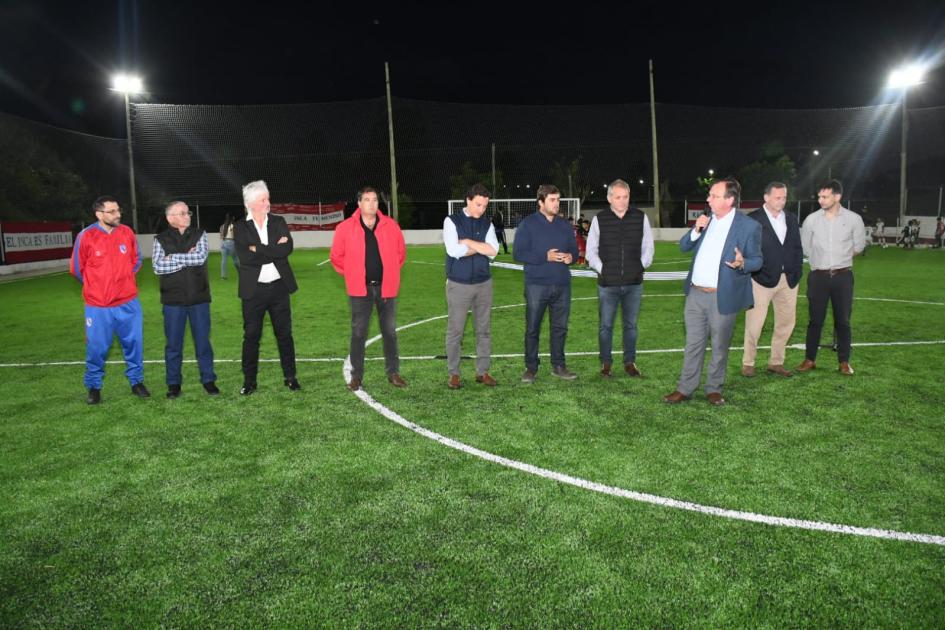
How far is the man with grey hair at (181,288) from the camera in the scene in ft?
20.2

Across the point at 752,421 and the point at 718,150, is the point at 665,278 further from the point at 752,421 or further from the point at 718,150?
the point at 718,150

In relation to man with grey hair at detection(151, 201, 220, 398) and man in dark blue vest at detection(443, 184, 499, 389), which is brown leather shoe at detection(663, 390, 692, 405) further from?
man with grey hair at detection(151, 201, 220, 398)

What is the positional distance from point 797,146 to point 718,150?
4808mm

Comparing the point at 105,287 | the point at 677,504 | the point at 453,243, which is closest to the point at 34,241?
the point at 105,287

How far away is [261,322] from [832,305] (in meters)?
5.51

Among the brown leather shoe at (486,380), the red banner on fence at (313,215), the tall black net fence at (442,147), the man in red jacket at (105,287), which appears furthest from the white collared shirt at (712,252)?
the tall black net fence at (442,147)

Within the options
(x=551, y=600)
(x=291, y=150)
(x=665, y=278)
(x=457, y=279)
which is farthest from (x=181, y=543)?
(x=291, y=150)

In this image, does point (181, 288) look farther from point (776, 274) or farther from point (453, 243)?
point (776, 274)

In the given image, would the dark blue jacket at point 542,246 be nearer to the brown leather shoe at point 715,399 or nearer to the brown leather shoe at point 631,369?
the brown leather shoe at point 631,369

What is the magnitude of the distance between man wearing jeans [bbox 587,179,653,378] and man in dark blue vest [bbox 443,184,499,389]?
1131 mm

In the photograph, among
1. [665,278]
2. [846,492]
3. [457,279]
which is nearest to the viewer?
[846,492]

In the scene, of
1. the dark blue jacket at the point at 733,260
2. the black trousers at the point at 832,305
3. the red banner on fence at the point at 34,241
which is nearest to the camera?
the dark blue jacket at the point at 733,260

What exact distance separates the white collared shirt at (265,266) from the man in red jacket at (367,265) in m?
0.55

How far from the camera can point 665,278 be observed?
641 inches
